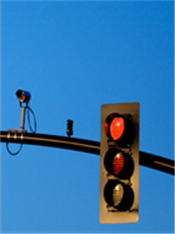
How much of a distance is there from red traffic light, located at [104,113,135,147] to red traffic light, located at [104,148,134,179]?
0.37 feet

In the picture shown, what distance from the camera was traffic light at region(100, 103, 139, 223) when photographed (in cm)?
693

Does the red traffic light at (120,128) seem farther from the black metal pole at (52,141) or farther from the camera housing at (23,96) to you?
the camera housing at (23,96)

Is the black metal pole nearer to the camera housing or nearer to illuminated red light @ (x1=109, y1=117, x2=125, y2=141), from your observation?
the camera housing

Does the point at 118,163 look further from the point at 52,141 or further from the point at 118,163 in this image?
the point at 52,141

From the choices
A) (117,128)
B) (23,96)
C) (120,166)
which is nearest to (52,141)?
(23,96)

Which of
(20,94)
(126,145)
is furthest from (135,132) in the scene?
(20,94)

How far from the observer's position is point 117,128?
23.3ft

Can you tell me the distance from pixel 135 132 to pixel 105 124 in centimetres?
33

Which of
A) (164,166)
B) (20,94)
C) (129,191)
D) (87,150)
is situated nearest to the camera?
(129,191)

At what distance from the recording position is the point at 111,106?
7.32 metres

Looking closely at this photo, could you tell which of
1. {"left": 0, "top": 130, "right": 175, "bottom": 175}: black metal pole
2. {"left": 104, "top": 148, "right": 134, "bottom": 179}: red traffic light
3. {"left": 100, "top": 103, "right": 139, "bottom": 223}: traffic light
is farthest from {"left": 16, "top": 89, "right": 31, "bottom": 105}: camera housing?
{"left": 104, "top": 148, "right": 134, "bottom": 179}: red traffic light

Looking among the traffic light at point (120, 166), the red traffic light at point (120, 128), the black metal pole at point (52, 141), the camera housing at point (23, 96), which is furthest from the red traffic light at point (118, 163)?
the camera housing at point (23, 96)

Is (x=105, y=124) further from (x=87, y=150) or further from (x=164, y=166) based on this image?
(x=87, y=150)

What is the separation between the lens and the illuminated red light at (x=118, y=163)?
22.9 feet
